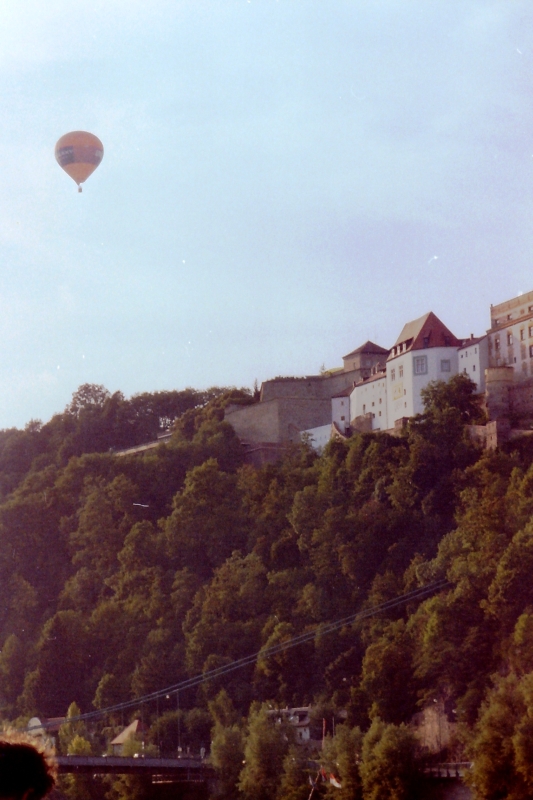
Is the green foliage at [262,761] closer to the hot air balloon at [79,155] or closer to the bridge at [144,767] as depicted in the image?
the bridge at [144,767]

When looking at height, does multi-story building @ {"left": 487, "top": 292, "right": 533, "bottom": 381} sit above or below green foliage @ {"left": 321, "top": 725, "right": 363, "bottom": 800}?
above

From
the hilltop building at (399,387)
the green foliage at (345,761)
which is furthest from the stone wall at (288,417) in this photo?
the green foliage at (345,761)

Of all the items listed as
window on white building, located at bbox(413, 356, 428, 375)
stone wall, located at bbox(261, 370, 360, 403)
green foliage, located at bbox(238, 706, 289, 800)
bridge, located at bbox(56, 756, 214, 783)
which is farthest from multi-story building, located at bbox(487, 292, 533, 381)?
bridge, located at bbox(56, 756, 214, 783)

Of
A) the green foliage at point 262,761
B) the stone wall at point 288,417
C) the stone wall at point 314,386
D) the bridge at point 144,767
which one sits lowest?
the bridge at point 144,767

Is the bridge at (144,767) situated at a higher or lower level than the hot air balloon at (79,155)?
lower

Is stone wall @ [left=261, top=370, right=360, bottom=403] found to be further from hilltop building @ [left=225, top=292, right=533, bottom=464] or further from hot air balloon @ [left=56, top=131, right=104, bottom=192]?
hot air balloon @ [left=56, top=131, right=104, bottom=192]
